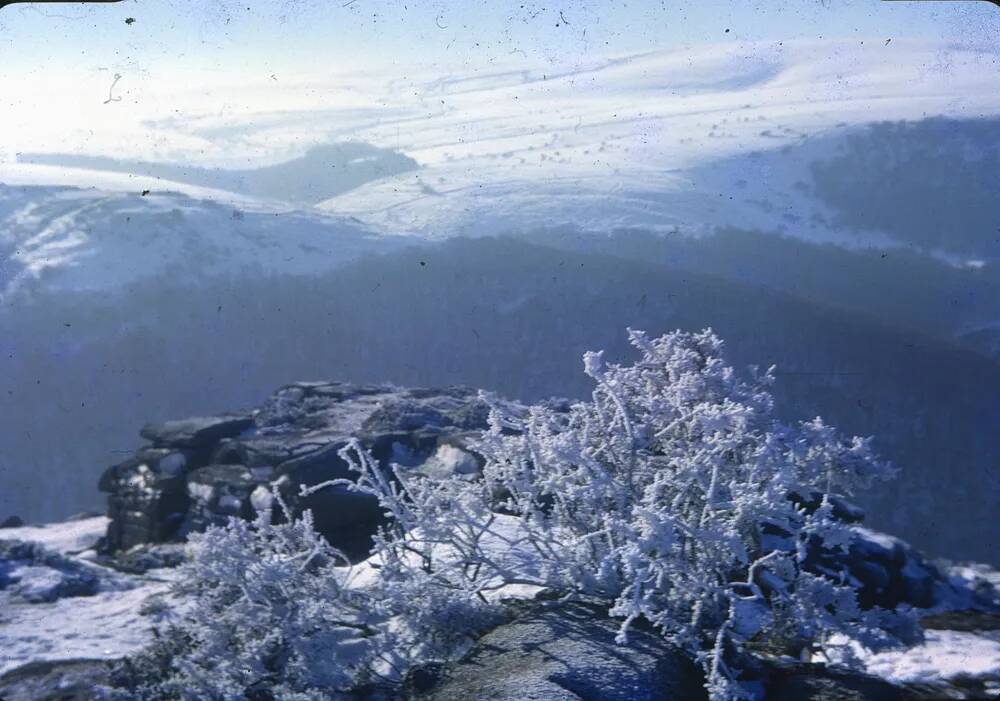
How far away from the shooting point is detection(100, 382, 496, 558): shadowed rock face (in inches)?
249

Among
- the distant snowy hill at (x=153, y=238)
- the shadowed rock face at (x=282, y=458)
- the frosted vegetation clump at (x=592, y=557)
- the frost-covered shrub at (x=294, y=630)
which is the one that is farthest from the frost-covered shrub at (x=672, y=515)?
the distant snowy hill at (x=153, y=238)

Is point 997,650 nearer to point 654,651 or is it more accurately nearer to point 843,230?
point 654,651

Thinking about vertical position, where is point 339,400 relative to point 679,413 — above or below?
below

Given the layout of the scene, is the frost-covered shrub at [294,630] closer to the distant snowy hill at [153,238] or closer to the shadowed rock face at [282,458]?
the shadowed rock face at [282,458]

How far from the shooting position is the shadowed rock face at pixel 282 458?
6.33 metres

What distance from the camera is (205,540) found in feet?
13.3

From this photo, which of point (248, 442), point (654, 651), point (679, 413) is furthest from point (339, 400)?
point (654, 651)

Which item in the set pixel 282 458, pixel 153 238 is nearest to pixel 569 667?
pixel 282 458

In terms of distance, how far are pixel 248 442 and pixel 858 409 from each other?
461 centimetres

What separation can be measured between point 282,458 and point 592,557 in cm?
331

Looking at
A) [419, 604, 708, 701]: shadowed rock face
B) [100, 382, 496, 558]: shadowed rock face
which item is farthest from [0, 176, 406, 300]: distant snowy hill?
[419, 604, 708, 701]: shadowed rock face

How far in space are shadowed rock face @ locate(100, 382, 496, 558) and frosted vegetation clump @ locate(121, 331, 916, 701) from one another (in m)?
1.85

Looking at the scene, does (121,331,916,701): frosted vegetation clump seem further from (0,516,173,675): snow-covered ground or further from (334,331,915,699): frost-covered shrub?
(0,516,173,675): snow-covered ground

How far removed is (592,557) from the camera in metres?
3.96
